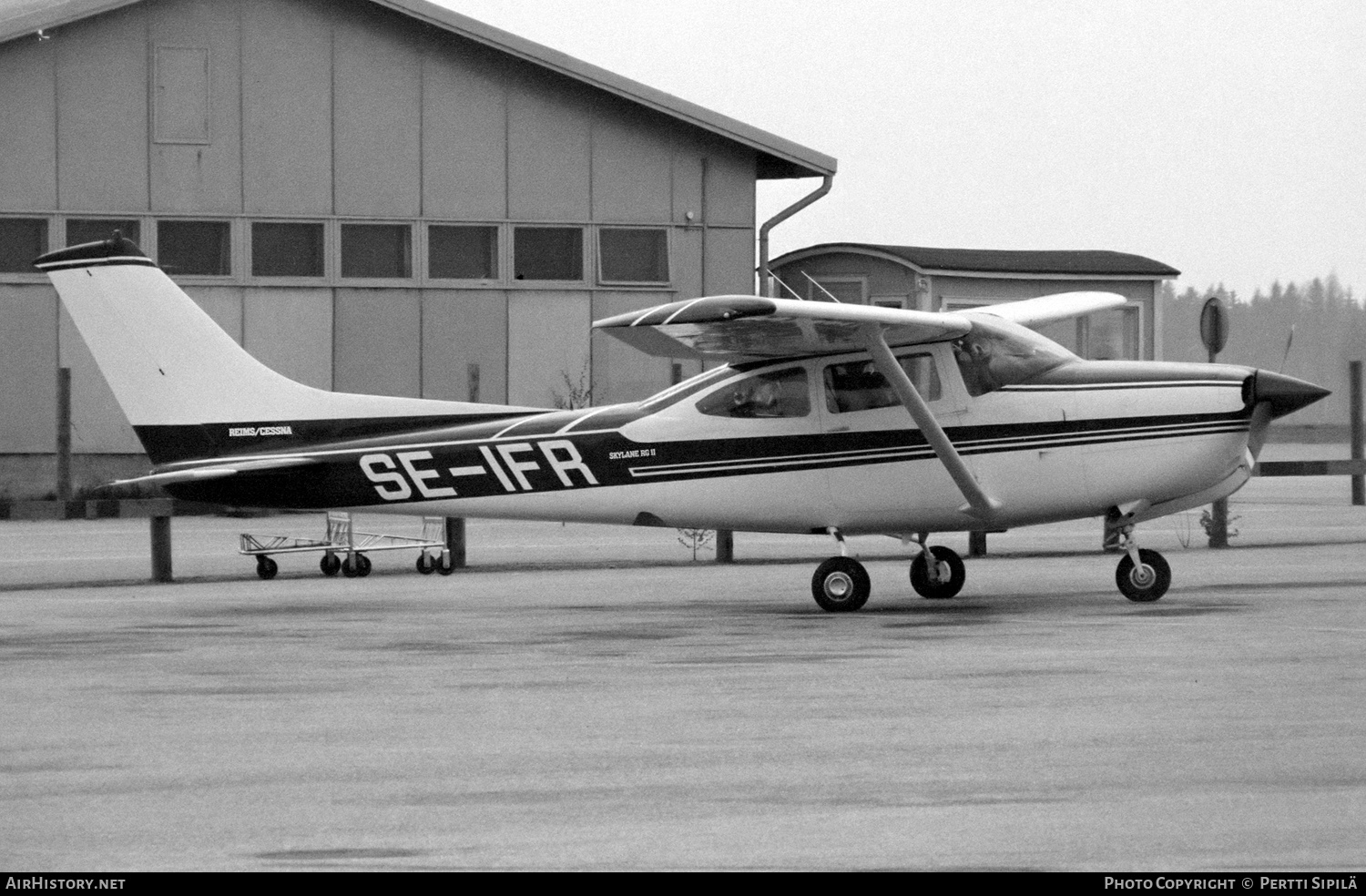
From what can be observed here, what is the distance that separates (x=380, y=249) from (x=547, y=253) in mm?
2525

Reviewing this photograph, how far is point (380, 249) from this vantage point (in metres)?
27.9

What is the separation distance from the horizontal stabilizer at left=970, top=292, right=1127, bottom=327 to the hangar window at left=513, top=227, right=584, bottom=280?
1277cm

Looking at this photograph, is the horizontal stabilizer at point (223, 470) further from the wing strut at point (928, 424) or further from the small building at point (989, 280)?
the small building at point (989, 280)

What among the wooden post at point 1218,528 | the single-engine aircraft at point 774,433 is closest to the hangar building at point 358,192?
the wooden post at point 1218,528

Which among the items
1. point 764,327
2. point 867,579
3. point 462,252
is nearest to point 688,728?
point 764,327

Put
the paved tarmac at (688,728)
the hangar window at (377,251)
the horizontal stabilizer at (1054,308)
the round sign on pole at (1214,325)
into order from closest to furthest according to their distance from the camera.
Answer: the paved tarmac at (688,728) < the horizontal stabilizer at (1054,308) < the round sign on pole at (1214,325) < the hangar window at (377,251)

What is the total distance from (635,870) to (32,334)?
77.4ft

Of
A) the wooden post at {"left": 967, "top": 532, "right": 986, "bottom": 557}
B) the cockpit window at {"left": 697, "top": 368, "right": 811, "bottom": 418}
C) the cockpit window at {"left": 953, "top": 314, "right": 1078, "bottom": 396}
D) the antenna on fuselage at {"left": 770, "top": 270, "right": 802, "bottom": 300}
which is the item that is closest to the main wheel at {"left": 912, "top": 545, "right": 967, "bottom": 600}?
the cockpit window at {"left": 953, "top": 314, "right": 1078, "bottom": 396}

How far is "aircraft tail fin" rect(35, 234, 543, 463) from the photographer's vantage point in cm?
1392

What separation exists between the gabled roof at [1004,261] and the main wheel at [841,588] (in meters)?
18.5

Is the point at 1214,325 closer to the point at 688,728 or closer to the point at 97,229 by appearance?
the point at 688,728

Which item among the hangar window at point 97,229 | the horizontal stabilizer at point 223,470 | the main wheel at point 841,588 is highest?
the hangar window at point 97,229

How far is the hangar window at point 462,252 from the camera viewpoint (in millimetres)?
28047

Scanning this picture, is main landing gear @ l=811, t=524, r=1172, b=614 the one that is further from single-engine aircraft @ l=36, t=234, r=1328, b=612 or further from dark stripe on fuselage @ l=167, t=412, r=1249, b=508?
dark stripe on fuselage @ l=167, t=412, r=1249, b=508
